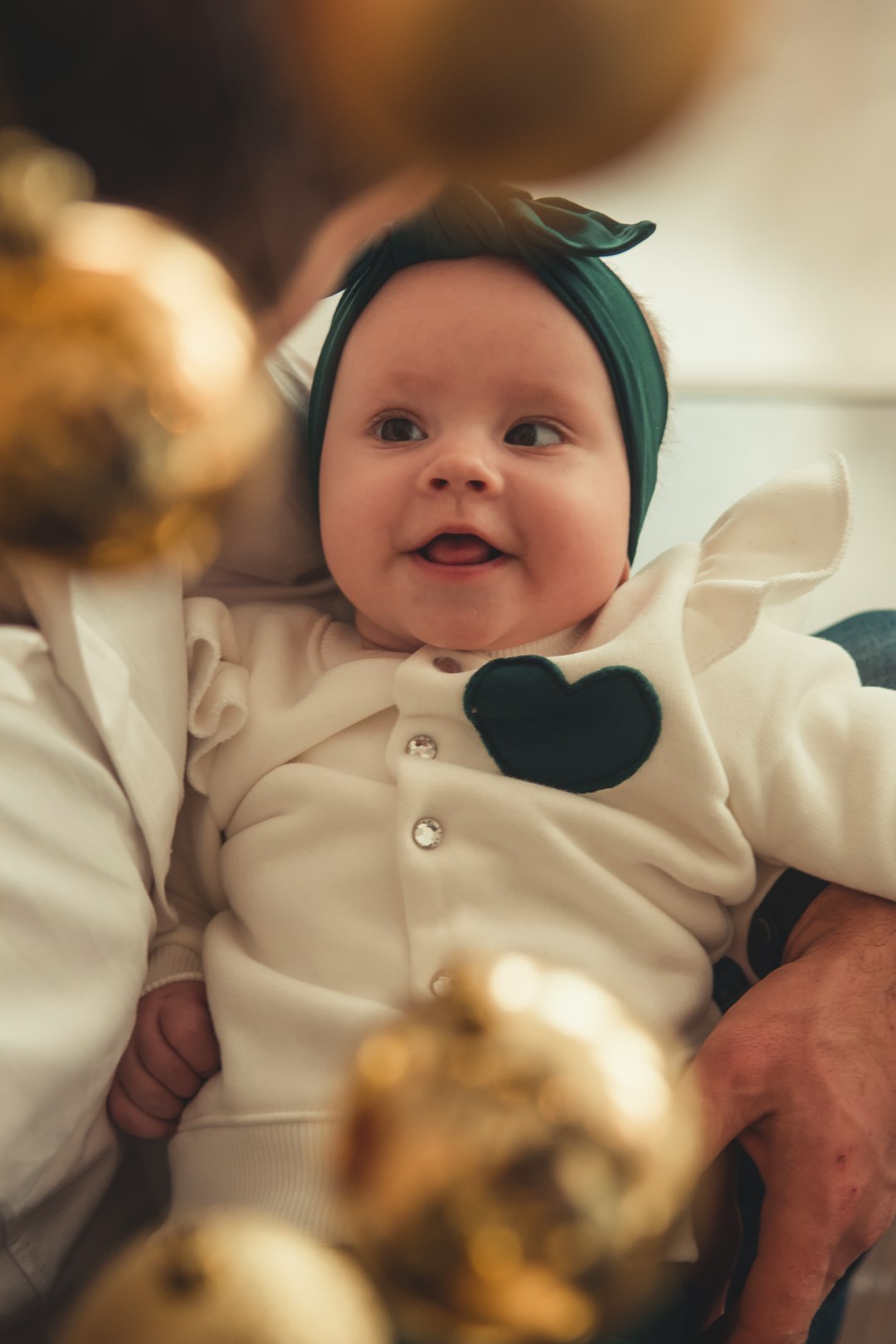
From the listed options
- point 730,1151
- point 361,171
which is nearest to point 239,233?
point 361,171

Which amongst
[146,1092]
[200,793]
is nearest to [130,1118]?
[146,1092]

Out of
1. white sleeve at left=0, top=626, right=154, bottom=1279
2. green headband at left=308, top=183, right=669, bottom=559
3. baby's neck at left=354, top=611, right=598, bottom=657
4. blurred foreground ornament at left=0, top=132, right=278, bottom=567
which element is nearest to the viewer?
blurred foreground ornament at left=0, top=132, right=278, bottom=567

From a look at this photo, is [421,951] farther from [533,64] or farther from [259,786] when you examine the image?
[533,64]

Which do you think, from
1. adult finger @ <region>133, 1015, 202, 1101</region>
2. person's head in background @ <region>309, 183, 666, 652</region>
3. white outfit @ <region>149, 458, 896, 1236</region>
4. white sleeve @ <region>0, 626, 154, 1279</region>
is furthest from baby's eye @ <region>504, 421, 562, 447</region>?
adult finger @ <region>133, 1015, 202, 1101</region>

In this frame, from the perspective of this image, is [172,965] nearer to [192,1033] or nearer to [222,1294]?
[192,1033]

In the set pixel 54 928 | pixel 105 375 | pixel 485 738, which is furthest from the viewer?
pixel 485 738

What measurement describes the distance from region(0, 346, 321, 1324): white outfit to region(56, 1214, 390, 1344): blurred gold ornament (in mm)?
261

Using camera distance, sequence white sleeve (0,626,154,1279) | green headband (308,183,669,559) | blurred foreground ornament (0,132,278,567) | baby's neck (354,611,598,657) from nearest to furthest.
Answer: blurred foreground ornament (0,132,278,567) → white sleeve (0,626,154,1279) → green headband (308,183,669,559) → baby's neck (354,611,598,657)

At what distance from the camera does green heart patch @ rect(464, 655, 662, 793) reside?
1.58 ft

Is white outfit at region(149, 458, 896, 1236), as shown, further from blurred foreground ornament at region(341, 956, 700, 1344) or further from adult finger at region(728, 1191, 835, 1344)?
blurred foreground ornament at region(341, 956, 700, 1344)

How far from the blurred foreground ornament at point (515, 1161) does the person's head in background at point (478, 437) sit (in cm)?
37

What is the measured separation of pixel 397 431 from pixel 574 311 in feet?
0.39

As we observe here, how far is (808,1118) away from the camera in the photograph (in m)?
0.42

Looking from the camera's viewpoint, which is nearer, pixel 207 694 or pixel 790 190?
pixel 790 190
